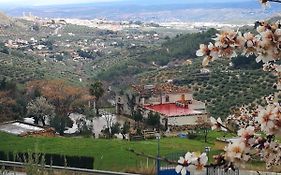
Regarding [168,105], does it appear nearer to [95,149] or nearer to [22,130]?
[22,130]

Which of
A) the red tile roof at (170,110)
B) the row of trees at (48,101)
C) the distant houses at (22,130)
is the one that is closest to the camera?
the distant houses at (22,130)

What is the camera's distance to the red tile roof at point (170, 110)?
37.3 metres

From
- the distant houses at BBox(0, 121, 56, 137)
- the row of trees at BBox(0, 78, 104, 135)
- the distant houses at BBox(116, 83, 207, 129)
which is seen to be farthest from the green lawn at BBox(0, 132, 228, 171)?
the distant houses at BBox(116, 83, 207, 129)

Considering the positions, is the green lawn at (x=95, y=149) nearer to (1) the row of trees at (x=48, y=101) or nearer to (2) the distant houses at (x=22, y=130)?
(2) the distant houses at (x=22, y=130)

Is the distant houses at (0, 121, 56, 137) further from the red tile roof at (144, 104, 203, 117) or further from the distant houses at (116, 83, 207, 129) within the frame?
the red tile roof at (144, 104, 203, 117)

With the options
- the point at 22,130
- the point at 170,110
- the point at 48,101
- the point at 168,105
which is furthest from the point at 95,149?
the point at 168,105

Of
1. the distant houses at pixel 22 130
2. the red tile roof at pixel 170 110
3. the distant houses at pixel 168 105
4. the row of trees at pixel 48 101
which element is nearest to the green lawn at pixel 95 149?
the distant houses at pixel 22 130

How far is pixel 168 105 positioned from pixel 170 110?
2.24 m

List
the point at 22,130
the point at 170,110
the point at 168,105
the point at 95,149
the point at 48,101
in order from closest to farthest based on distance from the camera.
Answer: the point at 95,149
the point at 22,130
the point at 170,110
the point at 48,101
the point at 168,105

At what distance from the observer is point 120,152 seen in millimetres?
20938

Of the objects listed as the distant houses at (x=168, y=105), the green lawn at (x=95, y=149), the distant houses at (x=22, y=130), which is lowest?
the distant houses at (x=168, y=105)

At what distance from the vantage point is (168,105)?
135ft

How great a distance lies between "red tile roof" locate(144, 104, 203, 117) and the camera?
122ft

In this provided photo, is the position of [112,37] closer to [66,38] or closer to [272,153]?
[66,38]
